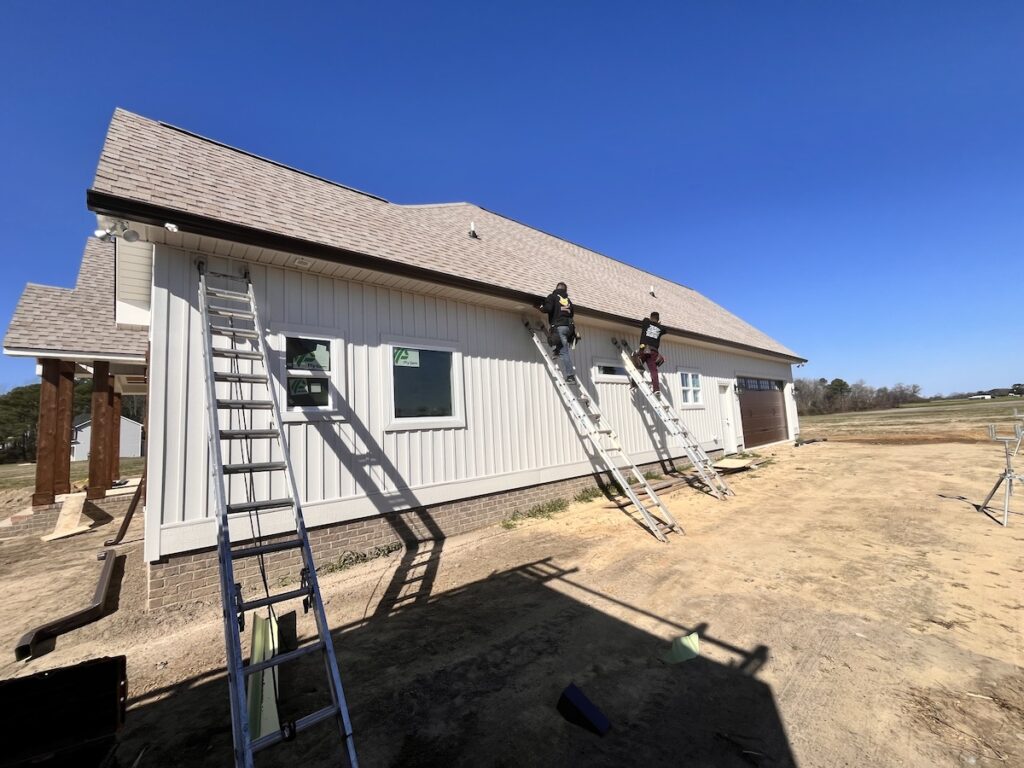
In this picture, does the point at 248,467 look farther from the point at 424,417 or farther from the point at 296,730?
the point at 424,417

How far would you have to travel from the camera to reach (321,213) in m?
7.03

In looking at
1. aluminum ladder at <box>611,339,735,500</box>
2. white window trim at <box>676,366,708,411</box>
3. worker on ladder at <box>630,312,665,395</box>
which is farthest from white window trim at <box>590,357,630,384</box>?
white window trim at <box>676,366,708,411</box>

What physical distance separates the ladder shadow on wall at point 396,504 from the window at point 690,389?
9.43 m

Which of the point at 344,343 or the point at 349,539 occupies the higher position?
the point at 344,343

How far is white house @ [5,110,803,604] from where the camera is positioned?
493 centimetres

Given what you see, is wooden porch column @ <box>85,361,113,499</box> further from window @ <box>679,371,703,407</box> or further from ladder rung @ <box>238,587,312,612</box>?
window @ <box>679,371,703,407</box>

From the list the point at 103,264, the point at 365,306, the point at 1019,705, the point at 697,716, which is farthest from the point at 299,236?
the point at 103,264

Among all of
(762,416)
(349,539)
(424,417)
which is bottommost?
(349,539)

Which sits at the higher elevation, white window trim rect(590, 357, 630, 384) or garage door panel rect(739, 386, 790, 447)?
white window trim rect(590, 357, 630, 384)

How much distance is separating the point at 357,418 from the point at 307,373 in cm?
93

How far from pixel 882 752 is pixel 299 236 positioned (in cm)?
729

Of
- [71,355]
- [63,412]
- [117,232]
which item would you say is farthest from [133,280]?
[63,412]

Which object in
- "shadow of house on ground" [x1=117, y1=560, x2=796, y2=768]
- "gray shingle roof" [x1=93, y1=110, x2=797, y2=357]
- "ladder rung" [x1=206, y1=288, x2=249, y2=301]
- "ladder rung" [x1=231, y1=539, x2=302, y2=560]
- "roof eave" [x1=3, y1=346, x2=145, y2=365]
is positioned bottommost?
"shadow of house on ground" [x1=117, y1=560, x2=796, y2=768]

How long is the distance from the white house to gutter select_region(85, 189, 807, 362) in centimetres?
2
